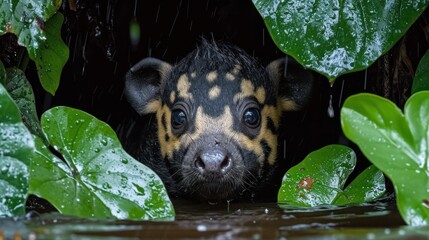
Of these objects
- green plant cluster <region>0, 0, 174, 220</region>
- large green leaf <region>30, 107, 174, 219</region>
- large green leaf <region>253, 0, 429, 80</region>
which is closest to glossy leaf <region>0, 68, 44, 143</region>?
green plant cluster <region>0, 0, 174, 220</region>

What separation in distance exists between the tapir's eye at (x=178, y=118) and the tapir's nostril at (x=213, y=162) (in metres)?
0.58

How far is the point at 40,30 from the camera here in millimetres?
4465

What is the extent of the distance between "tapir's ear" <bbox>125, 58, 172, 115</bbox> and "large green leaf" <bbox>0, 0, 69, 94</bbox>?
1.30 meters

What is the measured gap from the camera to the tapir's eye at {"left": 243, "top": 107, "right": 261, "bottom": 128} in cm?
521

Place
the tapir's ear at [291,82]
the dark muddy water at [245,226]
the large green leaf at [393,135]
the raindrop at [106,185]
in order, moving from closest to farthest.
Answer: the dark muddy water at [245,226] → the large green leaf at [393,135] → the raindrop at [106,185] → the tapir's ear at [291,82]

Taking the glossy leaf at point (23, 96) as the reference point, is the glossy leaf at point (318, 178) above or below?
below

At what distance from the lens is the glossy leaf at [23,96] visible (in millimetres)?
4582

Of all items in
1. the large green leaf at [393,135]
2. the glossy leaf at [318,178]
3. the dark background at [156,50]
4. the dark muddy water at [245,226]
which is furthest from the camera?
the dark background at [156,50]

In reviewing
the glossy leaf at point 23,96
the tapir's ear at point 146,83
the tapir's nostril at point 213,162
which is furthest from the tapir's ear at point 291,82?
the glossy leaf at point 23,96

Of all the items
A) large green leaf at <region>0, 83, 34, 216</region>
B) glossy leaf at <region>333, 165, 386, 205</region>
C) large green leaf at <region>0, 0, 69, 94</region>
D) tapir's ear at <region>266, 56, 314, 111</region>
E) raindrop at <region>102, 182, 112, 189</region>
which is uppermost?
large green leaf at <region>0, 0, 69, 94</region>

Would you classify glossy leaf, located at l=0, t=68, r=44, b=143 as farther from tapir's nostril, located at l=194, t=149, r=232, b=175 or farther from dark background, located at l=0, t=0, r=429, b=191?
dark background, located at l=0, t=0, r=429, b=191

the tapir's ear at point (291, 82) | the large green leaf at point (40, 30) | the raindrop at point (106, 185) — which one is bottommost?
the raindrop at point (106, 185)

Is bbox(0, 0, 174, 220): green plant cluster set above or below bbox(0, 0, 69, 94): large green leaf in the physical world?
below

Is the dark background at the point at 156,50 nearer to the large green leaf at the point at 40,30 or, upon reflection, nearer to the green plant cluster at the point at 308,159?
the large green leaf at the point at 40,30
